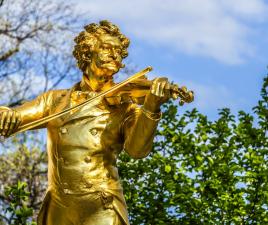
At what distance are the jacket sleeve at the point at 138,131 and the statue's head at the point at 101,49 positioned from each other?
334 millimetres

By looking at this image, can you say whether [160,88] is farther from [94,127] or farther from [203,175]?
[203,175]

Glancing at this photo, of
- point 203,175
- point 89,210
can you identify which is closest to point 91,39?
point 89,210

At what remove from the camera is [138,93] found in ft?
19.7

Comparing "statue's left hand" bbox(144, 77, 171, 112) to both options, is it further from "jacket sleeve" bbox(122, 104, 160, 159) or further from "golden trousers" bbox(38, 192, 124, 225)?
"golden trousers" bbox(38, 192, 124, 225)

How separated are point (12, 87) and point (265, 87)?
6611mm

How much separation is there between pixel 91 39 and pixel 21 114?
→ 26.2 inches

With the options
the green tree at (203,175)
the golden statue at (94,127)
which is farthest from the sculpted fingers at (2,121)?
the green tree at (203,175)

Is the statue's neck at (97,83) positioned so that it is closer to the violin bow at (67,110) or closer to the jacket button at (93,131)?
the violin bow at (67,110)

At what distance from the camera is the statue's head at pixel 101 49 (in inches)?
243

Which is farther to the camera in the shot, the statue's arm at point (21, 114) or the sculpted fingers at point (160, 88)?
the statue's arm at point (21, 114)

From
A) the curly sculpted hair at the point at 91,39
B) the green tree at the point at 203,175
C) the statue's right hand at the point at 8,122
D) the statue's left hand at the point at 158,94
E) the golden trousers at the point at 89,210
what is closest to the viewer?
the statue's left hand at the point at 158,94

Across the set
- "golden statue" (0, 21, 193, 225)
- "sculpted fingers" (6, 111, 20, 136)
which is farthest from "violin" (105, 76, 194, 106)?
"sculpted fingers" (6, 111, 20, 136)

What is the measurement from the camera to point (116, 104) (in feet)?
20.1

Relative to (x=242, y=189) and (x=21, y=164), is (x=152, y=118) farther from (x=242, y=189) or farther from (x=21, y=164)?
(x=21, y=164)
